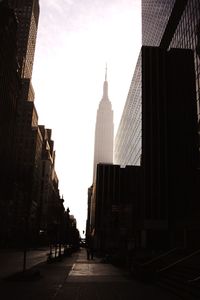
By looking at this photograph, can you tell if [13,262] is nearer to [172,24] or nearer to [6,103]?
[6,103]

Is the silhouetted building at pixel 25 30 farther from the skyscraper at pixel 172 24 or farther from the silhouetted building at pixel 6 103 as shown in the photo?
the skyscraper at pixel 172 24

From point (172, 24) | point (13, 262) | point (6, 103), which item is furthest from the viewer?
point (6, 103)

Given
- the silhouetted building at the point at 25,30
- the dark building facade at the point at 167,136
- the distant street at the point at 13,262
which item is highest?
the silhouetted building at the point at 25,30

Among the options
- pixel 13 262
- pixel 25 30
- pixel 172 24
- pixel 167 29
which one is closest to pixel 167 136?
pixel 172 24

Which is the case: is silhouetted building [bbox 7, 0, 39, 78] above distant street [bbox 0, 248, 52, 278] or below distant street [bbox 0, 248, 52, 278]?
above

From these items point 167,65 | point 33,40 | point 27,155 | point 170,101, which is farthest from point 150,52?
point 33,40

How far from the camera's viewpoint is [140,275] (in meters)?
23.3

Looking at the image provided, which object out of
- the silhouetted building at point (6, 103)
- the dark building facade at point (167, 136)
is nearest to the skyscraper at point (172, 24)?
the dark building facade at point (167, 136)

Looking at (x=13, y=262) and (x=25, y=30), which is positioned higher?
(x=25, y=30)

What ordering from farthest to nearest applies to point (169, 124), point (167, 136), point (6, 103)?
point (6, 103)
point (169, 124)
point (167, 136)

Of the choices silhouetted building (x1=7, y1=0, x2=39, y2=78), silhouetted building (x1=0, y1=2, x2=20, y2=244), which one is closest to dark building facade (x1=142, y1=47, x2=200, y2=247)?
silhouetted building (x1=0, y1=2, x2=20, y2=244)

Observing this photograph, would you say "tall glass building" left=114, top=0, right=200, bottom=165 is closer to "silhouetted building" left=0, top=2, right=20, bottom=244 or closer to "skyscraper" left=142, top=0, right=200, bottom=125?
"skyscraper" left=142, top=0, right=200, bottom=125

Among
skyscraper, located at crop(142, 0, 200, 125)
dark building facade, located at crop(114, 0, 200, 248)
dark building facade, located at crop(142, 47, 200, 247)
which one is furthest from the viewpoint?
dark building facade, located at crop(142, 47, 200, 247)

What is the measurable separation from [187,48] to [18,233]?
306 ft
